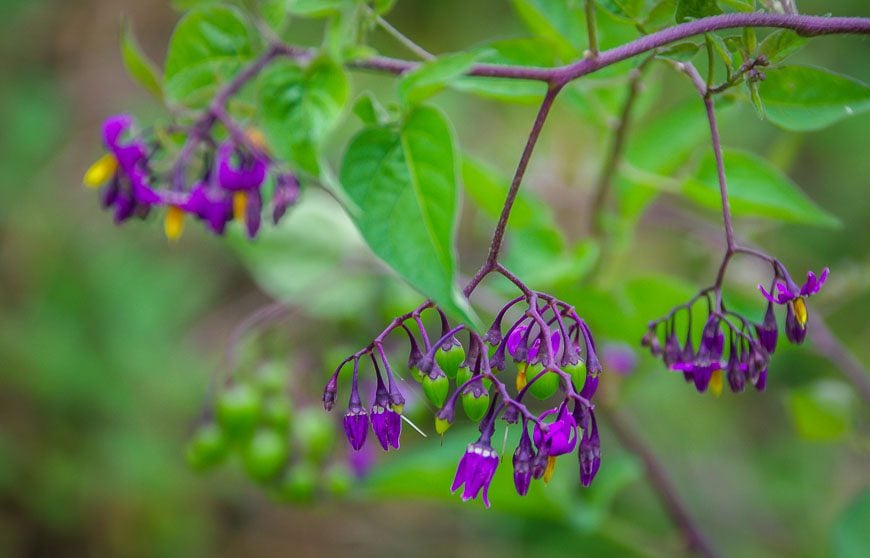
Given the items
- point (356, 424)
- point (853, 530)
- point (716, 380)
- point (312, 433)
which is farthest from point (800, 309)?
point (312, 433)

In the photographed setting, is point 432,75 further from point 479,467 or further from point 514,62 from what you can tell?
point 479,467

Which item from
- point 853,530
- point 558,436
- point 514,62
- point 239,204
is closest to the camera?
point 558,436

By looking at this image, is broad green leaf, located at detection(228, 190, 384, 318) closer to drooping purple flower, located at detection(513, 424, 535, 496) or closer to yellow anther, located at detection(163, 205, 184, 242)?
yellow anther, located at detection(163, 205, 184, 242)

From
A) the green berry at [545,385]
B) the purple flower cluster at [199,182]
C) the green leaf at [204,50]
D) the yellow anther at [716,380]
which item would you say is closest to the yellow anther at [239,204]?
the purple flower cluster at [199,182]

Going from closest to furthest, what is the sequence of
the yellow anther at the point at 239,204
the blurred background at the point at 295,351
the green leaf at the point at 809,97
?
the green leaf at the point at 809,97, the yellow anther at the point at 239,204, the blurred background at the point at 295,351

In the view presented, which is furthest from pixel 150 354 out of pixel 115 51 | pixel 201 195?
pixel 201 195

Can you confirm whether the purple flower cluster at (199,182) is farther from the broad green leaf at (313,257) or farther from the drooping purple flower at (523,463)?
the broad green leaf at (313,257)

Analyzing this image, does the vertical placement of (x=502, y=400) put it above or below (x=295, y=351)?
above

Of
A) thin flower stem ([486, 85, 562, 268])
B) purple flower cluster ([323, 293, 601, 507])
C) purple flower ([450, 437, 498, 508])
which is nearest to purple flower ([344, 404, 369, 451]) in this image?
purple flower cluster ([323, 293, 601, 507])

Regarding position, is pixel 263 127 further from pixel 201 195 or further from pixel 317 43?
pixel 317 43
